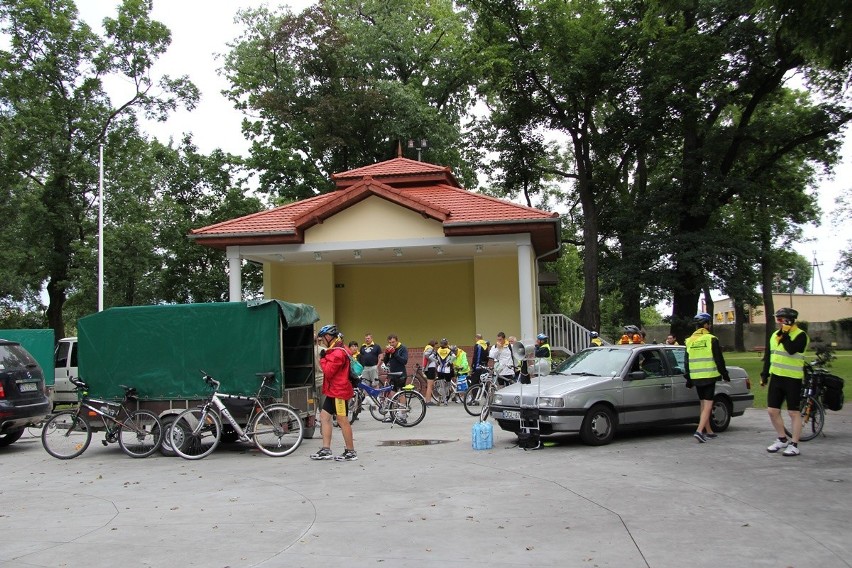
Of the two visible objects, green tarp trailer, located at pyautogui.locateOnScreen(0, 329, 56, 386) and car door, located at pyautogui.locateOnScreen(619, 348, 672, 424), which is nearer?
car door, located at pyautogui.locateOnScreen(619, 348, 672, 424)

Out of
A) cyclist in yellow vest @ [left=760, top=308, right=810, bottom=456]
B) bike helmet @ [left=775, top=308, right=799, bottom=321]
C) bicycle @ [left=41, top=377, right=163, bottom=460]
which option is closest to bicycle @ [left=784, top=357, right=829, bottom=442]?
cyclist in yellow vest @ [left=760, top=308, right=810, bottom=456]

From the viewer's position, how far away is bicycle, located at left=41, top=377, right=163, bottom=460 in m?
12.1

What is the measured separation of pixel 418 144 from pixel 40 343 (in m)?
19.8

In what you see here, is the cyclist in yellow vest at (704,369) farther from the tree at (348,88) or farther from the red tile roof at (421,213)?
the tree at (348,88)

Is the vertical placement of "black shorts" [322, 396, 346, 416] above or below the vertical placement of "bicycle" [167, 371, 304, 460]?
above

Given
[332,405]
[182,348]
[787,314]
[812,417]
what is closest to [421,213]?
[182,348]

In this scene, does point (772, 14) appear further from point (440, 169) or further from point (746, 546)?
point (440, 169)

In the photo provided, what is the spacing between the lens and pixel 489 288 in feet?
85.1

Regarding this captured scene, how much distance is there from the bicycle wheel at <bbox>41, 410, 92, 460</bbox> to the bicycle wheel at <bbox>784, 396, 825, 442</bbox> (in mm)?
10474

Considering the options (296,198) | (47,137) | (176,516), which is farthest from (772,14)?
(47,137)

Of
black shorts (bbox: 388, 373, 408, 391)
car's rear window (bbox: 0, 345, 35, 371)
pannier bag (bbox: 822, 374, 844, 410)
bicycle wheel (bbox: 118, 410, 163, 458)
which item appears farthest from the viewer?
black shorts (bbox: 388, 373, 408, 391)

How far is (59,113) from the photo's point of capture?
113 feet

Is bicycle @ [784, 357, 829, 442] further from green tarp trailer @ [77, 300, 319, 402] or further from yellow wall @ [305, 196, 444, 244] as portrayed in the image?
yellow wall @ [305, 196, 444, 244]

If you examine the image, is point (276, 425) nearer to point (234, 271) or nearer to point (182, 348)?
point (182, 348)
